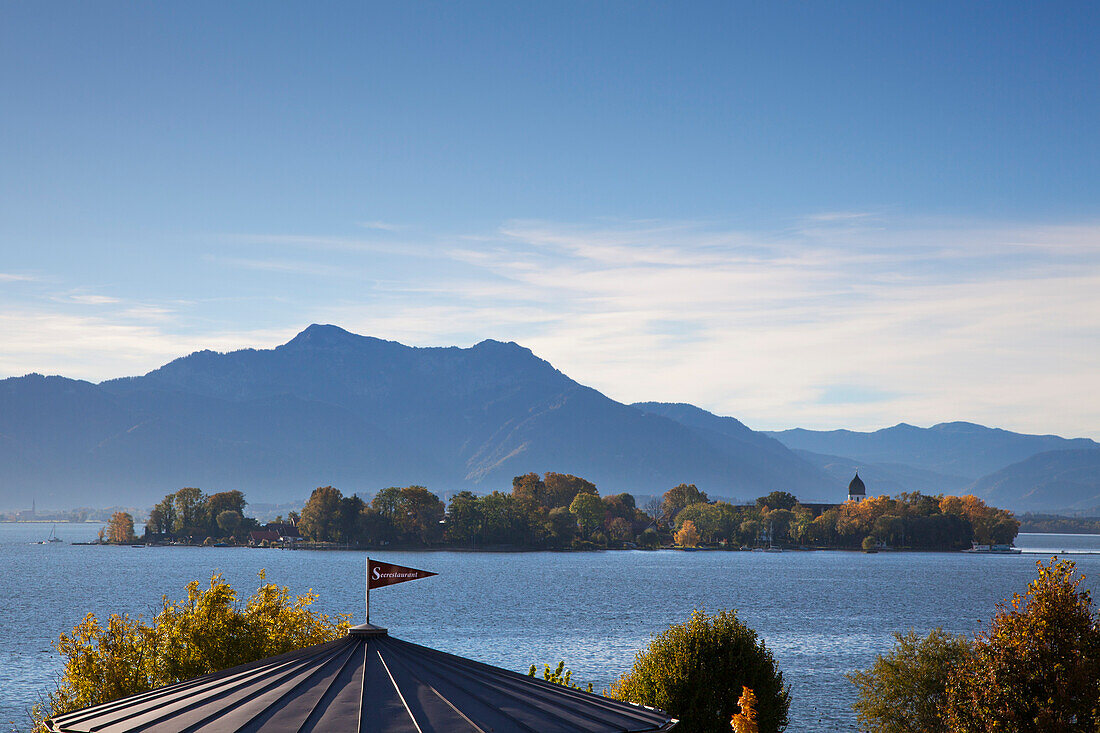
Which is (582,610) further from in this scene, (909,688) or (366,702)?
(366,702)

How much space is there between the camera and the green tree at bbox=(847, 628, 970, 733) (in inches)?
1886

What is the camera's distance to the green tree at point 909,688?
47.9 meters

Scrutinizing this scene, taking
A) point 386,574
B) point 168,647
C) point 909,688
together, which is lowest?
point 909,688

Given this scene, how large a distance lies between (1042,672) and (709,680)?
1624cm

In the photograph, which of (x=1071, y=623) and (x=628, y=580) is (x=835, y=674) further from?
(x=628, y=580)

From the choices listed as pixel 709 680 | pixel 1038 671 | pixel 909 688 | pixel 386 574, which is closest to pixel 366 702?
pixel 386 574

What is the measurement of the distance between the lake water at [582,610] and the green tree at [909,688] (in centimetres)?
1179

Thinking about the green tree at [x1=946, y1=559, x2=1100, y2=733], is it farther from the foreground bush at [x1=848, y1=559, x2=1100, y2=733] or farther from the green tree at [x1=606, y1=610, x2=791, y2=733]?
the green tree at [x1=606, y1=610, x2=791, y2=733]

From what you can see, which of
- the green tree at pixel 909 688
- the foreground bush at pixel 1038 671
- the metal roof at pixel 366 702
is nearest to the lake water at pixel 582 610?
the green tree at pixel 909 688

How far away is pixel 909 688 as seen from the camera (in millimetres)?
48375

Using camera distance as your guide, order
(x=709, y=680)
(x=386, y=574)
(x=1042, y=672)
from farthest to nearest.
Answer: (x=709, y=680) < (x=1042, y=672) < (x=386, y=574)

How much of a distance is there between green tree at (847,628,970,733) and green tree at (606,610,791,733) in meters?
9.28

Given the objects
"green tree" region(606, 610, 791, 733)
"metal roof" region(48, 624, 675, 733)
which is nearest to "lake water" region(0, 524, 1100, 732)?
"green tree" region(606, 610, 791, 733)

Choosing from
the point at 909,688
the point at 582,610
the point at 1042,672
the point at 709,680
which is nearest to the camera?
the point at 1042,672
